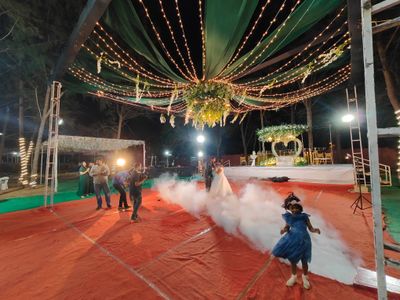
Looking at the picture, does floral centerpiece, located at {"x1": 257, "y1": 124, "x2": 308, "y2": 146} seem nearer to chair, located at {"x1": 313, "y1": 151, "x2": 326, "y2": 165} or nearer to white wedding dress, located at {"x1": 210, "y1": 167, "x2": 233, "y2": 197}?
chair, located at {"x1": 313, "y1": 151, "x2": 326, "y2": 165}

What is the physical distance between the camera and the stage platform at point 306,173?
1034 centimetres

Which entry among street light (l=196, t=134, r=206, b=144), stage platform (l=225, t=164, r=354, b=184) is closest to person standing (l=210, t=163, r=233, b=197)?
street light (l=196, t=134, r=206, b=144)

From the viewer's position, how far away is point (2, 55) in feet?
40.9

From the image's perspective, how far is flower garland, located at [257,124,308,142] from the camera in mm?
13555

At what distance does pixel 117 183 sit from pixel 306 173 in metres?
10.1

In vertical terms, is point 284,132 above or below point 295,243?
above

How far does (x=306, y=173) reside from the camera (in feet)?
38.6

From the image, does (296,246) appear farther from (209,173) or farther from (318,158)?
(318,158)

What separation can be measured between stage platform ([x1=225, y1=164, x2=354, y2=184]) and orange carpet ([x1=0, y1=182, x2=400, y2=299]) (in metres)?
5.18

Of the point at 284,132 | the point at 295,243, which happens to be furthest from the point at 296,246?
the point at 284,132

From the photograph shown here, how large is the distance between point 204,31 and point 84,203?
26.0 feet

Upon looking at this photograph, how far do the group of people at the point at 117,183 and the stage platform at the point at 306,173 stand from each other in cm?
888

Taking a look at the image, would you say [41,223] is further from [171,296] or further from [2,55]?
[2,55]

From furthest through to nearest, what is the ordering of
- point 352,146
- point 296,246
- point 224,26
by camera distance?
point 352,146, point 224,26, point 296,246
